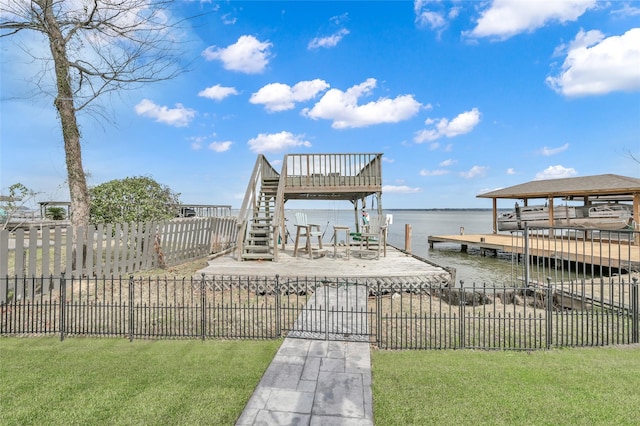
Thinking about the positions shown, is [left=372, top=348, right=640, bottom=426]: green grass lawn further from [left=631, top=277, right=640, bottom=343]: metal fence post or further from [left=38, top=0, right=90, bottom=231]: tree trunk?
[left=38, top=0, right=90, bottom=231]: tree trunk

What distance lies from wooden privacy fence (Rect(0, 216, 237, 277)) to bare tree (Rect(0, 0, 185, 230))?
3.70 ft

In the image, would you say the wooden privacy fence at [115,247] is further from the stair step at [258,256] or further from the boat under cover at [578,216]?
the boat under cover at [578,216]

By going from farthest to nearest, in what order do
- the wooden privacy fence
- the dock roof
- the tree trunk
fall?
the dock roof, the tree trunk, the wooden privacy fence

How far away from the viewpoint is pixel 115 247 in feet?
24.3

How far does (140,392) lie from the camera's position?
9.53 feet

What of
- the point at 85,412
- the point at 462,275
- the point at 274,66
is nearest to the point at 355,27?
the point at 274,66

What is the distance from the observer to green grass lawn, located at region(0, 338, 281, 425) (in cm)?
258

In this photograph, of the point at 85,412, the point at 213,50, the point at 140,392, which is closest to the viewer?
the point at 85,412

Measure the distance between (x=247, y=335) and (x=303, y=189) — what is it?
7.32 metres

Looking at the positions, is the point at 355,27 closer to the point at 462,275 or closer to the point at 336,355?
the point at 462,275

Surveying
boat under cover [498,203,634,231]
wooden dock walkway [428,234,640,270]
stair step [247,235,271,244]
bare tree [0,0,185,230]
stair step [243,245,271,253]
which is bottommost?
wooden dock walkway [428,234,640,270]

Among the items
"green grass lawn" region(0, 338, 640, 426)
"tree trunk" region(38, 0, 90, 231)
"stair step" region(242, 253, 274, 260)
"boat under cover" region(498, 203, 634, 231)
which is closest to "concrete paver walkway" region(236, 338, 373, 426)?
"green grass lawn" region(0, 338, 640, 426)

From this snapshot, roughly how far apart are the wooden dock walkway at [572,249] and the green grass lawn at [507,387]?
235cm

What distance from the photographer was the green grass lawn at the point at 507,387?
8.38 feet
